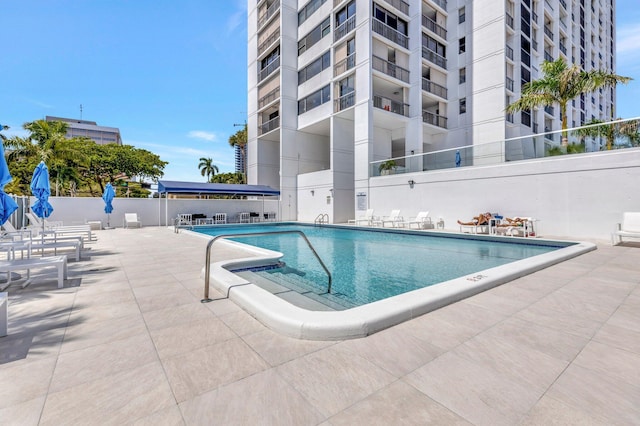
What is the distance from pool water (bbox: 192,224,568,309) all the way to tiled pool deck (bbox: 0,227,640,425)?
6.03 ft

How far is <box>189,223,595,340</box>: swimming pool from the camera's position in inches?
113

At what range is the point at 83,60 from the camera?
20.1 m

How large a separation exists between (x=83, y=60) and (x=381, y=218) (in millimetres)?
22901

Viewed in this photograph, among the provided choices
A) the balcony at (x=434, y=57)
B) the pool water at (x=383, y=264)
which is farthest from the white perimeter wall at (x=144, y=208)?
the balcony at (x=434, y=57)

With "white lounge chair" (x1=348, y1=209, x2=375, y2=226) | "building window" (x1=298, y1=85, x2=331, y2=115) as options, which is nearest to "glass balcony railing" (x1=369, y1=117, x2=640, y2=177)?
"white lounge chair" (x1=348, y1=209, x2=375, y2=226)

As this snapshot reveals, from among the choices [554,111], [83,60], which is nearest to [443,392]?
[83,60]

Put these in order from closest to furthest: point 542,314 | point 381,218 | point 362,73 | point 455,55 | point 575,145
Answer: point 542,314
point 575,145
point 381,218
point 362,73
point 455,55

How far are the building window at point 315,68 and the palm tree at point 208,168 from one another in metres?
39.8

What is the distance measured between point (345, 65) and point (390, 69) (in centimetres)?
296

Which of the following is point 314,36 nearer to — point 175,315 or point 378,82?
point 378,82

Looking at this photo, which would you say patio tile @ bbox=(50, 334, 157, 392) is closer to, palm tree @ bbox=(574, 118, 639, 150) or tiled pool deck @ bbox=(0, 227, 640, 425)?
tiled pool deck @ bbox=(0, 227, 640, 425)

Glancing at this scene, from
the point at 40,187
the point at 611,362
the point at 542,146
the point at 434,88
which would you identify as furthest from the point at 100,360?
the point at 434,88

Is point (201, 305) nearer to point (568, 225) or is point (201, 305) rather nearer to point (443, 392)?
point (443, 392)

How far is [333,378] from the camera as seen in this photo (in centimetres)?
207
